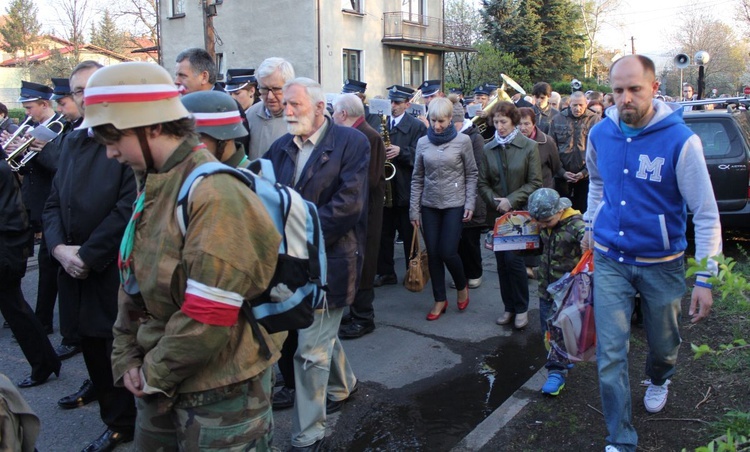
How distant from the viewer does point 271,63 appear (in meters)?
4.89

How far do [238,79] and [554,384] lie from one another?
4.47 meters

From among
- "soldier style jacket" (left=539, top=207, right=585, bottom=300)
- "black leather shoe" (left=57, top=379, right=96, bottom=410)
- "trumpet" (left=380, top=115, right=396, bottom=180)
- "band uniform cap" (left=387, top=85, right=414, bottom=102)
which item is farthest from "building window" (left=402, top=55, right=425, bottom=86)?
"black leather shoe" (left=57, top=379, right=96, bottom=410)

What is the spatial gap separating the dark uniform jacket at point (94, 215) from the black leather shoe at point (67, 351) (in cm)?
208

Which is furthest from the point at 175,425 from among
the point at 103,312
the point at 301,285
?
the point at 103,312

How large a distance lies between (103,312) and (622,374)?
9.49 ft

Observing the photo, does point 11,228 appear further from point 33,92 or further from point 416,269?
point 416,269

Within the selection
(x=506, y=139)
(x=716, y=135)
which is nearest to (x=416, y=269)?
(x=506, y=139)

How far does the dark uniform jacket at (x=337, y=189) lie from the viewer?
3.95 m

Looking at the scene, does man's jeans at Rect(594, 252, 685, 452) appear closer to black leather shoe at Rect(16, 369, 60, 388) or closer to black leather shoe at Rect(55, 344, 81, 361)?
black leather shoe at Rect(16, 369, 60, 388)

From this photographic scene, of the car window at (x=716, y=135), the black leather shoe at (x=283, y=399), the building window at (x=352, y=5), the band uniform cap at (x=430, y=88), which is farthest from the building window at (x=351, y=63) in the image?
the black leather shoe at (x=283, y=399)

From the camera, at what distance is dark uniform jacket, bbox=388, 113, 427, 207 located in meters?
7.49

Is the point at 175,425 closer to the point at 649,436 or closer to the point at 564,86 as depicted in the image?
the point at 649,436

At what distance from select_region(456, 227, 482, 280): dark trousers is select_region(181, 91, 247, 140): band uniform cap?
4120mm

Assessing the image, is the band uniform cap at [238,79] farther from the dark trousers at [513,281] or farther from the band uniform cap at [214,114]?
the band uniform cap at [214,114]
